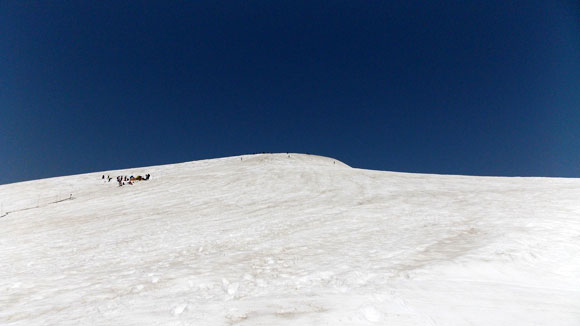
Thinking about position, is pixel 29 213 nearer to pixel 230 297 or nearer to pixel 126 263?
pixel 126 263

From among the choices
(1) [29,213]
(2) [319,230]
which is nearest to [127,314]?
(2) [319,230]

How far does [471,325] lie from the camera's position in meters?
3.65

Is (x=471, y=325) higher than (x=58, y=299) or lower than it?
lower

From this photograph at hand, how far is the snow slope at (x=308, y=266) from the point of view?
412 centimetres

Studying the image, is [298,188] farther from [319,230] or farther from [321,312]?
[321,312]

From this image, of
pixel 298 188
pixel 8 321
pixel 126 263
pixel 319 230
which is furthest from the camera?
pixel 298 188

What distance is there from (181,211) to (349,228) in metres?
10.3

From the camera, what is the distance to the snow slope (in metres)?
4.12

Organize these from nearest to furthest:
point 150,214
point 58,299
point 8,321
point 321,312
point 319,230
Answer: point 321,312, point 8,321, point 58,299, point 319,230, point 150,214

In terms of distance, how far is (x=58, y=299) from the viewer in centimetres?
513

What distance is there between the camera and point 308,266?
6219mm

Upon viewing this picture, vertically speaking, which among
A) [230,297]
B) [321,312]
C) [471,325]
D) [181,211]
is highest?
[181,211]

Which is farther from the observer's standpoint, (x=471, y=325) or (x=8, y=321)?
(x=8, y=321)

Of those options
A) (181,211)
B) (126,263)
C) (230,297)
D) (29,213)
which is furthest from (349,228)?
(29,213)
